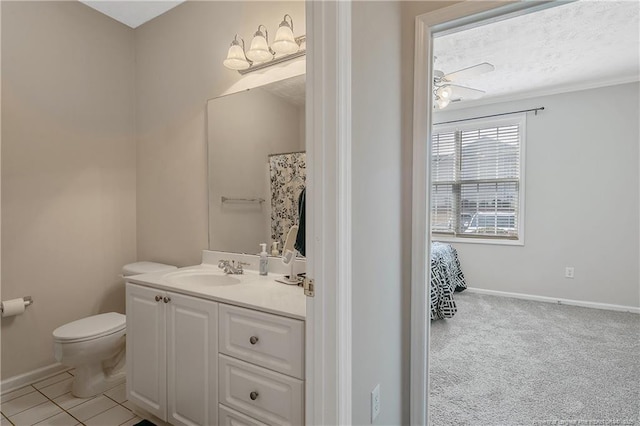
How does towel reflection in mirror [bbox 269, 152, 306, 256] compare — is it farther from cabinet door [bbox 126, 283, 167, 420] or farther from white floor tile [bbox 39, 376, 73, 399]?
white floor tile [bbox 39, 376, 73, 399]

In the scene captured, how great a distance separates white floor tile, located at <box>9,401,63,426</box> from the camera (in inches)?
73.3

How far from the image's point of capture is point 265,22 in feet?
6.92

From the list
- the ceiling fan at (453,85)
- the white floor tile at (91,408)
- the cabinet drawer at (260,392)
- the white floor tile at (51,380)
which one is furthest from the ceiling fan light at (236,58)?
the white floor tile at (51,380)

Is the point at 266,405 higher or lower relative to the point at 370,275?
lower

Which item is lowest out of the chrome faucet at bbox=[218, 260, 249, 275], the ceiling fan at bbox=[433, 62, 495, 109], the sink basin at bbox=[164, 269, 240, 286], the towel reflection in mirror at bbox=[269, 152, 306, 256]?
the sink basin at bbox=[164, 269, 240, 286]

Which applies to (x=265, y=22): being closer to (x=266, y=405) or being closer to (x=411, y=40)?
(x=411, y=40)

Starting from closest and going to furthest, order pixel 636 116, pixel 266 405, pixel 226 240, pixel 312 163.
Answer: pixel 312 163, pixel 266 405, pixel 226 240, pixel 636 116

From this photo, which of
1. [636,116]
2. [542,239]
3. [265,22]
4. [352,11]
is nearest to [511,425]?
[352,11]

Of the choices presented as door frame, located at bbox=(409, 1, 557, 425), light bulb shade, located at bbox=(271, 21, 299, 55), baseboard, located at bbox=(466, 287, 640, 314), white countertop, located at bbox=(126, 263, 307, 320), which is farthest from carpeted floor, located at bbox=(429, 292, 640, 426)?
light bulb shade, located at bbox=(271, 21, 299, 55)

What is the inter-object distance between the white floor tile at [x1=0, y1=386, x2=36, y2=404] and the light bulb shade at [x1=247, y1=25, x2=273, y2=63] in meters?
2.58

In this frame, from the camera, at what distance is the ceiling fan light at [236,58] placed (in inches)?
83.0

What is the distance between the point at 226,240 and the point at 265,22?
1.44m

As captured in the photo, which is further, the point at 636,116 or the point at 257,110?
the point at 636,116

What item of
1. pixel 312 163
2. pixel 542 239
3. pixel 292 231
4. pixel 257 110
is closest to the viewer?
pixel 312 163
